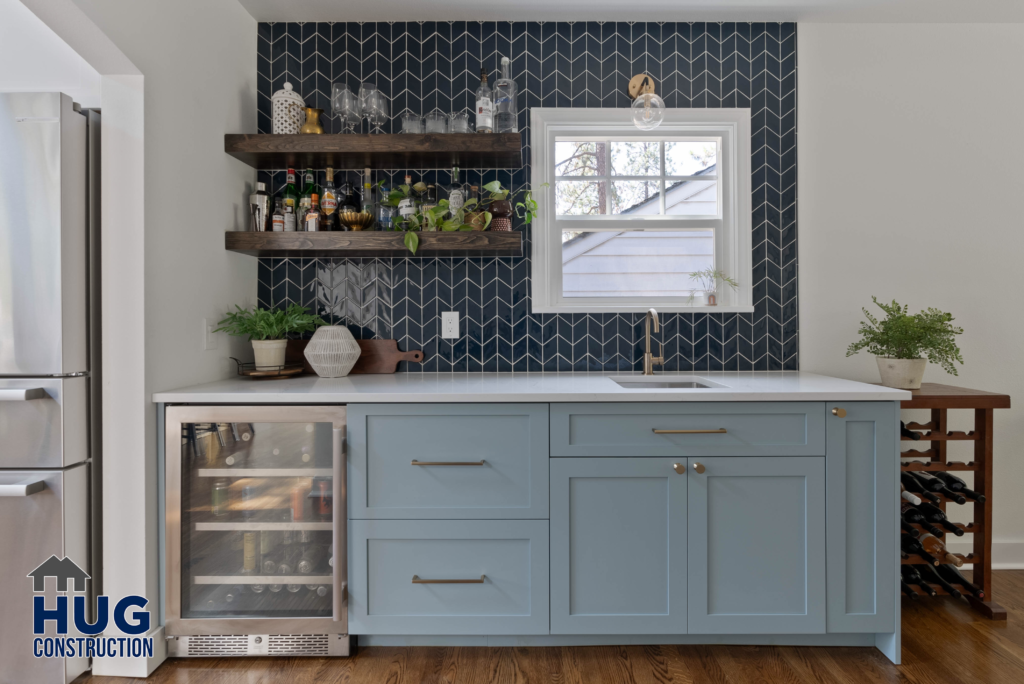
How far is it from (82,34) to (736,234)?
2.50 m

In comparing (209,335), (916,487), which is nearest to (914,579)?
(916,487)

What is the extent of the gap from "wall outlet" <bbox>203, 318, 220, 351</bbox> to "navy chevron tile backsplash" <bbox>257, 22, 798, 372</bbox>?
42 centimetres

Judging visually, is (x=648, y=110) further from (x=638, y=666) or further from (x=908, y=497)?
(x=638, y=666)

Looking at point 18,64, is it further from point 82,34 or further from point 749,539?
point 749,539

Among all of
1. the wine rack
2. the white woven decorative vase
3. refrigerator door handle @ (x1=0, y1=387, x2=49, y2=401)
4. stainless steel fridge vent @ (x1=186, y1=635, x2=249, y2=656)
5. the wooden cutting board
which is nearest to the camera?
refrigerator door handle @ (x1=0, y1=387, x2=49, y2=401)

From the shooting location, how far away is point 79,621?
176 centimetres

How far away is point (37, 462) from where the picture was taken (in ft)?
5.55

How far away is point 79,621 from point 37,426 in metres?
0.63

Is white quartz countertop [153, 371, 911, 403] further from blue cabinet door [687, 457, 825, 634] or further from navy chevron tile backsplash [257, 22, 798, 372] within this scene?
navy chevron tile backsplash [257, 22, 798, 372]

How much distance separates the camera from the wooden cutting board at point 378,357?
8.33 ft

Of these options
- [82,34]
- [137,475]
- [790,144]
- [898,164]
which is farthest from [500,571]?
[898,164]

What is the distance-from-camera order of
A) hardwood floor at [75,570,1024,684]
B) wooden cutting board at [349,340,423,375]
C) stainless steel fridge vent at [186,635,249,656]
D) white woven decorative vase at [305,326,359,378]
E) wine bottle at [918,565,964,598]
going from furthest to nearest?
wooden cutting board at [349,340,423,375]
white woven decorative vase at [305,326,359,378]
wine bottle at [918,565,964,598]
stainless steel fridge vent at [186,635,249,656]
hardwood floor at [75,570,1024,684]

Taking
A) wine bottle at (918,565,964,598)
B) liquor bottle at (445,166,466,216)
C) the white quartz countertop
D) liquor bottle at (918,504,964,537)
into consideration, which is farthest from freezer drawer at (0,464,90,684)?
wine bottle at (918,565,964,598)

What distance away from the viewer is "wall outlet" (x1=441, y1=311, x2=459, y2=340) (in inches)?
101
